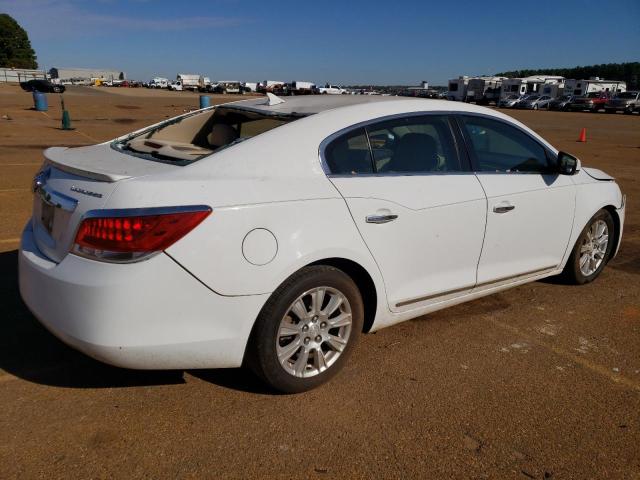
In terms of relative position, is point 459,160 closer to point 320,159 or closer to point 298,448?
point 320,159

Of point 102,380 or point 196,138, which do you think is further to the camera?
point 196,138

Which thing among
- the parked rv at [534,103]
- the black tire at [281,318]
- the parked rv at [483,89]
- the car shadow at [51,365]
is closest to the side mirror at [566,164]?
the black tire at [281,318]

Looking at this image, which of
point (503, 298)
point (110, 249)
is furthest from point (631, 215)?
point (110, 249)

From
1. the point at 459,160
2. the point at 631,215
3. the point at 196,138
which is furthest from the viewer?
the point at 631,215

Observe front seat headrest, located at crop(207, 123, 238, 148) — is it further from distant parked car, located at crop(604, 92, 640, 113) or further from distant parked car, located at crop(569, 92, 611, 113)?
distant parked car, located at crop(569, 92, 611, 113)

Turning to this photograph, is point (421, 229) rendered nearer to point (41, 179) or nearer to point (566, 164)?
point (566, 164)

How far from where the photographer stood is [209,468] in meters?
2.47

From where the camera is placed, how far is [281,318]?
111 inches

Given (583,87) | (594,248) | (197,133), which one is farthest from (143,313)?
(583,87)

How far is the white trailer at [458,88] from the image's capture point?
235ft

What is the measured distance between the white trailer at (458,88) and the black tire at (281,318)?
7180 cm

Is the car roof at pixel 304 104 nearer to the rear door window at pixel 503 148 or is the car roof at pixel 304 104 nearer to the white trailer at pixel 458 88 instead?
the rear door window at pixel 503 148

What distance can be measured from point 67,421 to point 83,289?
75 cm

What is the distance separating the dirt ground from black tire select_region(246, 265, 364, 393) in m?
0.10
